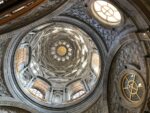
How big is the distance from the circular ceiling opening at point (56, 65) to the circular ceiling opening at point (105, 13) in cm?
217

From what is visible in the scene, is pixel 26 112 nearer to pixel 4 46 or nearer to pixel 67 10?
pixel 4 46

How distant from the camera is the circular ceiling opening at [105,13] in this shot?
16.3m

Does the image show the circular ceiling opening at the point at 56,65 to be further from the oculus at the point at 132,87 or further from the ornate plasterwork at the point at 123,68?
the oculus at the point at 132,87

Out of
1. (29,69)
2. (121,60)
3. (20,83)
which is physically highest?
(29,69)

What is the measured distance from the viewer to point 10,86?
1889 centimetres

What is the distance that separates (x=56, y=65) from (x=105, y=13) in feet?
31.7

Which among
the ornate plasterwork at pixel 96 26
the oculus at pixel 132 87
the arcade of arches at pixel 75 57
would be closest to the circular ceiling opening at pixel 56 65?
the arcade of arches at pixel 75 57

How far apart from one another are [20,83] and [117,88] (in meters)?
6.53

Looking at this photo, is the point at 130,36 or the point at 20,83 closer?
the point at 130,36

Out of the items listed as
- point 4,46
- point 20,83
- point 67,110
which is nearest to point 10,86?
point 20,83

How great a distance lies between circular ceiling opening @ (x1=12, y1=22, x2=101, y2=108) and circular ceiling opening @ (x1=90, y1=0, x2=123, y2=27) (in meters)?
2.17

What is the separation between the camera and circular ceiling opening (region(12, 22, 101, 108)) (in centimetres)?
2053

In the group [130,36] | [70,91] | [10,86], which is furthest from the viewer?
[70,91]

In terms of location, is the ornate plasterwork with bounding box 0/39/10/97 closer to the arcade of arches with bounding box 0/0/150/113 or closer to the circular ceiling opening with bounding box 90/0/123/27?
the arcade of arches with bounding box 0/0/150/113
